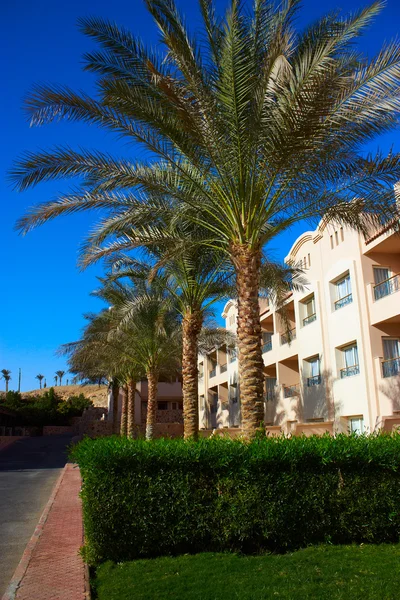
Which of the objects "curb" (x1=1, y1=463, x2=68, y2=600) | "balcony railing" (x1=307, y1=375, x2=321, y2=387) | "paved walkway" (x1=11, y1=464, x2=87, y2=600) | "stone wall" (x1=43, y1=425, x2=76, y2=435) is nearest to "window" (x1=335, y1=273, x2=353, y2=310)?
"balcony railing" (x1=307, y1=375, x2=321, y2=387)

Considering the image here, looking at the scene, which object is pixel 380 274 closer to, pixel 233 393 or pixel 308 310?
pixel 308 310

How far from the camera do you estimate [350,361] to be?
78.2 ft

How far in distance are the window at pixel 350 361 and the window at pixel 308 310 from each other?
378 centimetres

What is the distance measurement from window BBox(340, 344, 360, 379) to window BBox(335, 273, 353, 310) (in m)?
1.89

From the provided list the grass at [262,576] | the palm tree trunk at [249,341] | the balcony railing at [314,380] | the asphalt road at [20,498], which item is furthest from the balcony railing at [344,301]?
the grass at [262,576]

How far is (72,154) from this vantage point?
11859 millimetres

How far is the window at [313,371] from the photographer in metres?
26.8

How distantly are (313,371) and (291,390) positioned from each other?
3147 millimetres

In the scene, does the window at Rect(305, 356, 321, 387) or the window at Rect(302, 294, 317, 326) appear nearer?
the window at Rect(305, 356, 321, 387)

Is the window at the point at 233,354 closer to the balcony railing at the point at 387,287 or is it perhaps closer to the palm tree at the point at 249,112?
the balcony railing at the point at 387,287

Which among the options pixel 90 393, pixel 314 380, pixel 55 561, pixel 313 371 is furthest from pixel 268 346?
pixel 90 393

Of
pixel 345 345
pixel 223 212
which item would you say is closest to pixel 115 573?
pixel 223 212

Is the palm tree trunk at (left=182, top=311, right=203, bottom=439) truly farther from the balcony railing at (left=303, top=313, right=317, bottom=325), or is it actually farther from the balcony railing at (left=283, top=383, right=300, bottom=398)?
the balcony railing at (left=283, top=383, right=300, bottom=398)

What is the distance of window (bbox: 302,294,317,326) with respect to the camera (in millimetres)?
28122
